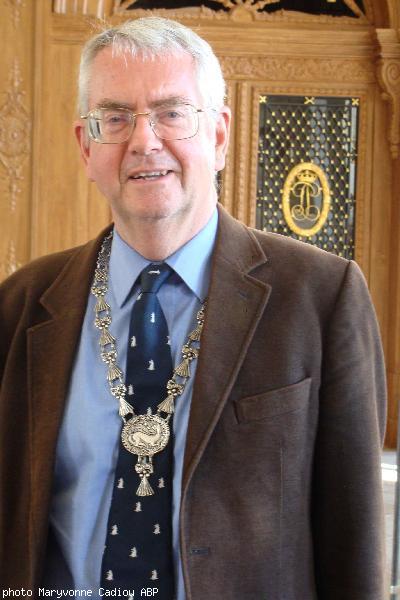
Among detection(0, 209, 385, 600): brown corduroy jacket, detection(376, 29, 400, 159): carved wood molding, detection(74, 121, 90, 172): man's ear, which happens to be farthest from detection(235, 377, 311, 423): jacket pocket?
detection(376, 29, 400, 159): carved wood molding

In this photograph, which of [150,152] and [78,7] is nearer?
[150,152]

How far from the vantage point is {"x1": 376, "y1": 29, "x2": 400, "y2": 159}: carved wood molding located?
7.59 meters

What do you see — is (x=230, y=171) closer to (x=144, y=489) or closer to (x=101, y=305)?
(x=101, y=305)

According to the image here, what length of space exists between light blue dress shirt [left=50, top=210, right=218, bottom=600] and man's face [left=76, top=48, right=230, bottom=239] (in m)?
0.10

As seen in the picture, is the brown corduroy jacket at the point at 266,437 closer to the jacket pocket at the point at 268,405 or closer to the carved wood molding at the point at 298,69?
the jacket pocket at the point at 268,405

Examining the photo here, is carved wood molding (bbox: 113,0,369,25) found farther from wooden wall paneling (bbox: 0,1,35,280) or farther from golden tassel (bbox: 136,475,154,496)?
golden tassel (bbox: 136,475,154,496)

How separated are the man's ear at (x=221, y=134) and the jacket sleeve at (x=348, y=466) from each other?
0.40 meters

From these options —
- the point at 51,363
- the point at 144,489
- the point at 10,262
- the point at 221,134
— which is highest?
the point at 221,134

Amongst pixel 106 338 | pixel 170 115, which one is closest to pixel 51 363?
pixel 106 338

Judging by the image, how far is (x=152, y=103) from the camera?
1771 millimetres

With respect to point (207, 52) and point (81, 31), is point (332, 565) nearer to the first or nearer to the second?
point (207, 52)

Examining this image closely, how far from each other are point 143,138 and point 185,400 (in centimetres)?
50

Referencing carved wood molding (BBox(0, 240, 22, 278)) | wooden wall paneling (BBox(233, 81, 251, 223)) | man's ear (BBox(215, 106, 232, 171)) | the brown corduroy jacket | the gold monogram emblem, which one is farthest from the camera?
the gold monogram emblem

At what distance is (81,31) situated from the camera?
7.62 metres
